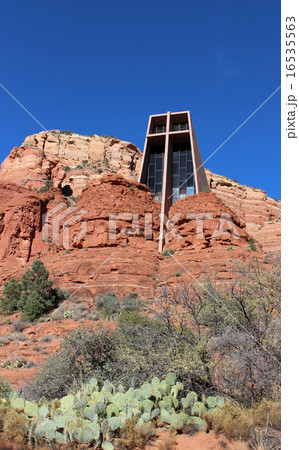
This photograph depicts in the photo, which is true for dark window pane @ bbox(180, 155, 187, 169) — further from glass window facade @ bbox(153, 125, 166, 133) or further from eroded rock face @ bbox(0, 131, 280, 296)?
eroded rock face @ bbox(0, 131, 280, 296)

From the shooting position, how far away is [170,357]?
23.6ft

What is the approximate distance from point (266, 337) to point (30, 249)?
2792 centimetres

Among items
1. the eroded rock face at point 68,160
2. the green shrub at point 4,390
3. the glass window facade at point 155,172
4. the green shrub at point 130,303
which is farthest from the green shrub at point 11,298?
the eroded rock face at point 68,160

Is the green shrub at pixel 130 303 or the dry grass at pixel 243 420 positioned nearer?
the dry grass at pixel 243 420

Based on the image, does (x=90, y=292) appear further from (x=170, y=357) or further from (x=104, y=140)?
(x=104, y=140)

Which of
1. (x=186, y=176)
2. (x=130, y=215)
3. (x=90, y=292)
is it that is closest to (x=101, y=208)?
(x=130, y=215)

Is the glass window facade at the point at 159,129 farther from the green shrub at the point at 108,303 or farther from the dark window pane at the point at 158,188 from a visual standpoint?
the green shrub at the point at 108,303

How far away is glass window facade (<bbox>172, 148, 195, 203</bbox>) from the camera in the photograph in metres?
35.3

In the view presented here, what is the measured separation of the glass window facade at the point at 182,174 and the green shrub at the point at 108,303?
16970mm

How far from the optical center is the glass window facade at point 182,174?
3534 cm

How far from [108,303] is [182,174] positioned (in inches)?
815

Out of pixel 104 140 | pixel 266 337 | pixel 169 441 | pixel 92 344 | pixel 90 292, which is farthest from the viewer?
pixel 104 140

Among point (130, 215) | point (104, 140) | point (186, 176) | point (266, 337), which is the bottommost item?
point (266, 337)

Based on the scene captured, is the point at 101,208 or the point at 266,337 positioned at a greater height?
the point at 101,208
